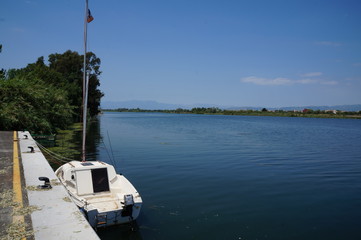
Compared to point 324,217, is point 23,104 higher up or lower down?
higher up

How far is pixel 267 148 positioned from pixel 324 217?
20344 millimetres

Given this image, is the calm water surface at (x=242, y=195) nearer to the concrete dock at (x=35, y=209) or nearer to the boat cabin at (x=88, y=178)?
the boat cabin at (x=88, y=178)

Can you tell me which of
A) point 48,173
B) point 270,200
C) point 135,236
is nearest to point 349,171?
point 270,200

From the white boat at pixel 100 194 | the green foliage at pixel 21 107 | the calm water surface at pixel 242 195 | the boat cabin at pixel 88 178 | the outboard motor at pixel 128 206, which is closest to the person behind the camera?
the white boat at pixel 100 194

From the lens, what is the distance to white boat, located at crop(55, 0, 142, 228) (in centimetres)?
1009

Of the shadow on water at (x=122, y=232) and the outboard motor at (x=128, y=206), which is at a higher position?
the outboard motor at (x=128, y=206)

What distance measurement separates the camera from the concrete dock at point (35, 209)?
5945 millimetres

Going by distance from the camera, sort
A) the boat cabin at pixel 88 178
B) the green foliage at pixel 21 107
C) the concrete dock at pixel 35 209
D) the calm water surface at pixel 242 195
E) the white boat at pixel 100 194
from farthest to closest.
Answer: the green foliage at pixel 21 107, the boat cabin at pixel 88 178, the calm water surface at pixel 242 195, the white boat at pixel 100 194, the concrete dock at pixel 35 209

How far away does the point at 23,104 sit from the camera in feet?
90.0

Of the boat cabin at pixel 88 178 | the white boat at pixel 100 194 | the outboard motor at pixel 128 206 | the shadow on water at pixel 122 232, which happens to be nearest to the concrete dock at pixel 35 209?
the boat cabin at pixel 88 178

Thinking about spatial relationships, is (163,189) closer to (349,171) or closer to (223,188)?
(223,188)

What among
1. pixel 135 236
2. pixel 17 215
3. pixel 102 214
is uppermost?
pixel 17 215

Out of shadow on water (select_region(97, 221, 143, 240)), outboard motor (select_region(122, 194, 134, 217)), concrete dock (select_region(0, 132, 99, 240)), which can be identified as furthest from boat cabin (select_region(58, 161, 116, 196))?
outboard motor (select_region(122, 194, 134, 217))

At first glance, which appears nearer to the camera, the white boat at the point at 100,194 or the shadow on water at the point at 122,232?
the white boat at the point at 100,194
